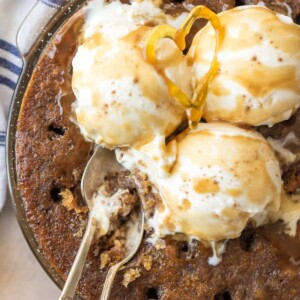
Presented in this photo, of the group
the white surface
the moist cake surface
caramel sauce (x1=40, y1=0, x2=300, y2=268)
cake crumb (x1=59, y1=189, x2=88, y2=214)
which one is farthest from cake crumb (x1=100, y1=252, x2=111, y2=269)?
the white surface

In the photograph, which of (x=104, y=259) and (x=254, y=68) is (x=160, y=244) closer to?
(x=104, y=259)

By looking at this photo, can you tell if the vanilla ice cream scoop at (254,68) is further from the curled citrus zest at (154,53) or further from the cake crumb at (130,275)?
the cake crumb at (130,275)

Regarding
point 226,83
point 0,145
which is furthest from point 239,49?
point 0,145

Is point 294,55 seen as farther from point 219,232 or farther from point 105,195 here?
point 105,195

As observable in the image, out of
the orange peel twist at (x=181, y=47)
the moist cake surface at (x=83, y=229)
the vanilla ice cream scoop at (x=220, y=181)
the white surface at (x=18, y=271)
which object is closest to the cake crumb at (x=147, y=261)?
the moist cake surface at (x=83, y=229)

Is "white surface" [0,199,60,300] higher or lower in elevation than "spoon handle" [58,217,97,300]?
lower

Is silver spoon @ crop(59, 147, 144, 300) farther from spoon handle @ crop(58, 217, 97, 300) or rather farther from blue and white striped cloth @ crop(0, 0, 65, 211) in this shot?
blue and white striped cloth @ crop(0, 0, 65, 211)

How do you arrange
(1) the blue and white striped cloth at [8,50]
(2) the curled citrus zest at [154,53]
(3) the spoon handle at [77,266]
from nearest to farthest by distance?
(2) the curled citrus zest at [154,53]
(3) the spoon handle at [77,266]
(1) the blue and white striped cloth at [8,50]
